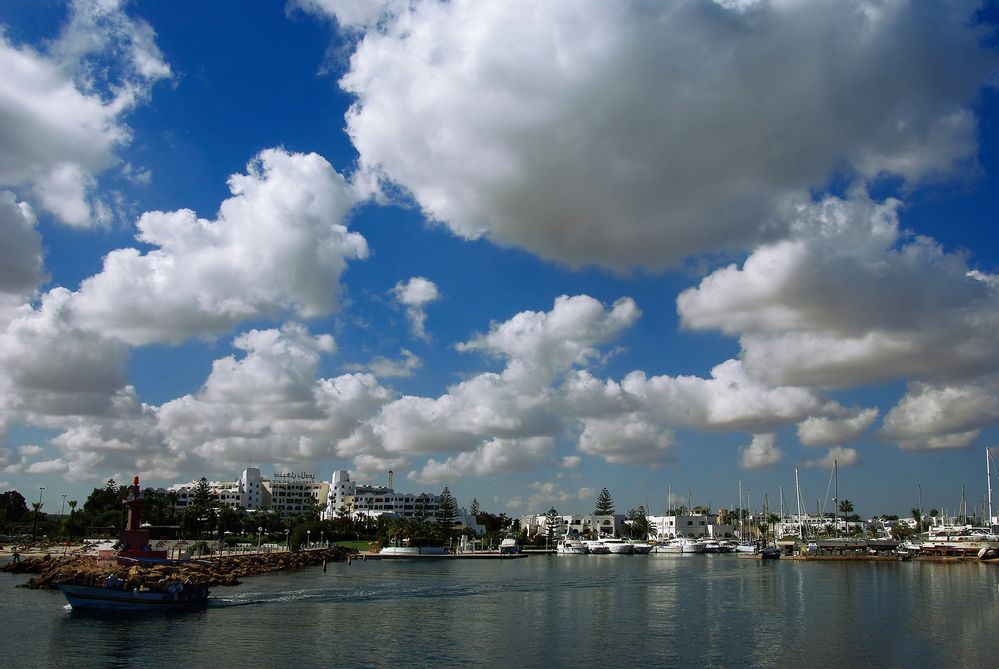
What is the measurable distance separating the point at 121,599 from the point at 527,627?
3328 centimetres

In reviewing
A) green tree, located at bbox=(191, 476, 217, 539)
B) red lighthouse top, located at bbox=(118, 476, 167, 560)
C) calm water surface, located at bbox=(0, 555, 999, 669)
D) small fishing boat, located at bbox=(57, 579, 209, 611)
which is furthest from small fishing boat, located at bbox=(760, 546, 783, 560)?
small fishing boat, located at bbox=(57, 579, 209, 611)

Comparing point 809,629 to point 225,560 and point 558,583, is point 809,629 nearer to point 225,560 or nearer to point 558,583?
point 558,583

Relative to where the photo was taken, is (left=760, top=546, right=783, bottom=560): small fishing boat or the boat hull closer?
the boat hull

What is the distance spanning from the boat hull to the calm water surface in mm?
1551

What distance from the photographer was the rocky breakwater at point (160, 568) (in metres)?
68.2

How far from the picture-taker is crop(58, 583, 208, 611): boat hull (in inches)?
2527

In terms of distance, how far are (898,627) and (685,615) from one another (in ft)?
54.2

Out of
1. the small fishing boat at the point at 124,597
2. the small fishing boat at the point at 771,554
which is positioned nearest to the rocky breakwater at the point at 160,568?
the small fishing boat at the point at 124,597

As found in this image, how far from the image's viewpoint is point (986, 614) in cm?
6694

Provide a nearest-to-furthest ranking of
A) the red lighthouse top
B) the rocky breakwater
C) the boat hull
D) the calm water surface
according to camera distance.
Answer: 1. the calm water surface
2. the boat hull
3. the rocky breakwater
4. the red lighthouse top

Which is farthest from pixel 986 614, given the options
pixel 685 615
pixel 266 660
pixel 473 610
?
pixel 266 660

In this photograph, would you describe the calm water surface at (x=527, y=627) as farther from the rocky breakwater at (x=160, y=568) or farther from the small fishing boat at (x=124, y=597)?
→ the rocky breakwater at (x=160, y=568)

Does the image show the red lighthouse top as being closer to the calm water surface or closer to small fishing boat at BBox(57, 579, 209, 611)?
the calm water surface

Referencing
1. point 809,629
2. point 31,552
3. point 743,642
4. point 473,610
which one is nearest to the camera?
point 743,642
